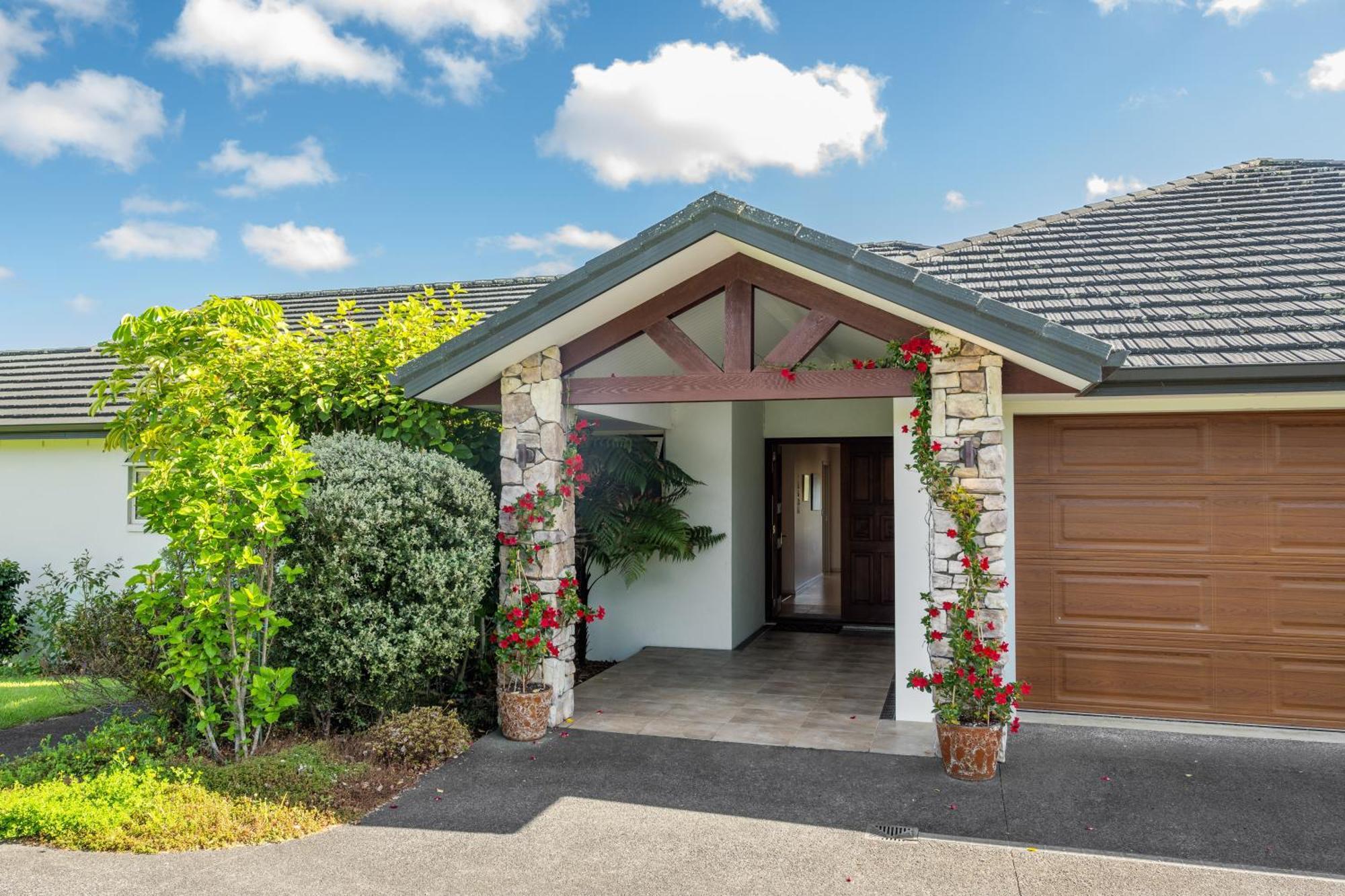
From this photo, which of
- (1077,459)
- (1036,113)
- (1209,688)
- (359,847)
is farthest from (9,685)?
(1036,113)

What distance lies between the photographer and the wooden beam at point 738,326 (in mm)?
Answer: 6078

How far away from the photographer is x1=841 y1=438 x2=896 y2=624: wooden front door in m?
10.9

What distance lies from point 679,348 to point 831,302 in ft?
3.72

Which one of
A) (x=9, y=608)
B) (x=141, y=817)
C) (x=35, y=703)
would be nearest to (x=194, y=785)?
(x=141, y=817)

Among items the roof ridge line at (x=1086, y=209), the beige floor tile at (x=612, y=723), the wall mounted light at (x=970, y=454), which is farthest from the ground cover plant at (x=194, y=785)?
the roof ridge line at (x=1086, y=209)

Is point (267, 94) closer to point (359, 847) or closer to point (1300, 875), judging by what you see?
point (359, 847)

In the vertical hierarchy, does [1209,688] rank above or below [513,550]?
below

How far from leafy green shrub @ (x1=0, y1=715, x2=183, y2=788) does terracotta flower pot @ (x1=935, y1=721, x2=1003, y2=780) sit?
491 centimetres

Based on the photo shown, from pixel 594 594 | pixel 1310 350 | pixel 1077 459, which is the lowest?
pixel 594 594

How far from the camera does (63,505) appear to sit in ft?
35.6

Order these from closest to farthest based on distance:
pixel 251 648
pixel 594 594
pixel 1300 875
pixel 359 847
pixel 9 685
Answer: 1. pixel 1300 875
2. pixel 359 847
3. pixel 251 648
4. pixel 9 685
5. pixel 594 594

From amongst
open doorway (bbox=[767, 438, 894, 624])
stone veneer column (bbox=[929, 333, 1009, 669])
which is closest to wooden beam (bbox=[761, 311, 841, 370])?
stone veneer column (bbox=[929, 333, 1009, 669])

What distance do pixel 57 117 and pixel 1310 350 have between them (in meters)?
15.4

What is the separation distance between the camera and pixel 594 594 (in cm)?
984
